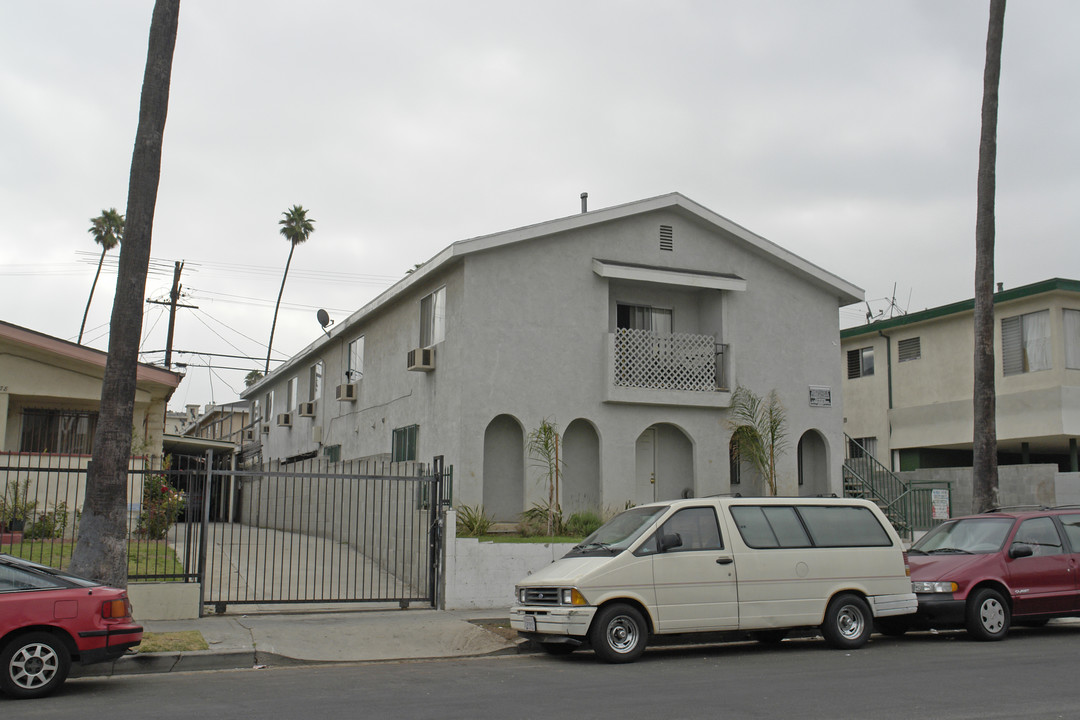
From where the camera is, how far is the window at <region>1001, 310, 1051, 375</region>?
23.9 meters

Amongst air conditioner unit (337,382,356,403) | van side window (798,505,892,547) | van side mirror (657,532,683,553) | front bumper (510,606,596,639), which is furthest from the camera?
air conditioner unit (337,382,356,403)

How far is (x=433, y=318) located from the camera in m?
19.8

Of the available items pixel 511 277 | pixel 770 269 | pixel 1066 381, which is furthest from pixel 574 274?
pixel 1066 381

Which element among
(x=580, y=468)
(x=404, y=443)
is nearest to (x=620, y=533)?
(x=580, y=468)

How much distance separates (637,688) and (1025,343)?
19618 mm

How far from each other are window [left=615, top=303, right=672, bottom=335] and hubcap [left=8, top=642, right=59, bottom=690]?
13.6 m

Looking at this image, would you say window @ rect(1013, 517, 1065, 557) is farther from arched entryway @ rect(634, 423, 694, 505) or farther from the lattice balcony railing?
arched entryway @ rect(634, 423, 694, 505)

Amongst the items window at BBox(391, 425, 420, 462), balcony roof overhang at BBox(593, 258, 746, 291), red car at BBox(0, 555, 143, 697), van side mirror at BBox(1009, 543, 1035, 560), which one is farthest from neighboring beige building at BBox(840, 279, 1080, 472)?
red car at BBox(0, 555, 143, 697)

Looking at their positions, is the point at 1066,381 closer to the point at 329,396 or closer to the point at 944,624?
the point at 944,624

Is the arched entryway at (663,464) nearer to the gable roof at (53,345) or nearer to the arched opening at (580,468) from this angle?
the arched opening at (580,468)

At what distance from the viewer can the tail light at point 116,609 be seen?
28.8ft

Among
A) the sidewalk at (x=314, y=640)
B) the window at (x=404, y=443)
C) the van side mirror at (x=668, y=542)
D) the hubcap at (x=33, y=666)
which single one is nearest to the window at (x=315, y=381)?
the window at (x=404, y=443)

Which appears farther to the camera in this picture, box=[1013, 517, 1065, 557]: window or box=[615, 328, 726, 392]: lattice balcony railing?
box=[615, 328, 726, 392]: lattice balcony railing

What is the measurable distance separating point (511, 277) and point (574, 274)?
1399 millimetres
